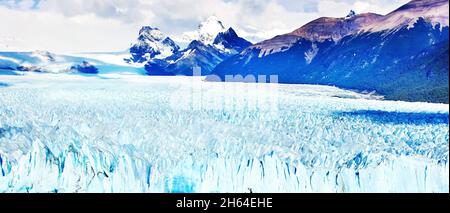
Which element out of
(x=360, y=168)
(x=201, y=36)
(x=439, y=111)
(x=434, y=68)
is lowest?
(x=360, y=168)

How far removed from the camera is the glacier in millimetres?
2518

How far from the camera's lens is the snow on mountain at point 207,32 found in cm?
268

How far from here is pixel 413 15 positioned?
2.69 metres

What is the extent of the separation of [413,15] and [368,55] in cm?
27

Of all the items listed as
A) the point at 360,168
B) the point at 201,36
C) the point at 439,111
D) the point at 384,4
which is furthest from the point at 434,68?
the point at 201,36

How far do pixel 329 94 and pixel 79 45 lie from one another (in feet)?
3.84

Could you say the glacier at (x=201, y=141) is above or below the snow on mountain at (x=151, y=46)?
below

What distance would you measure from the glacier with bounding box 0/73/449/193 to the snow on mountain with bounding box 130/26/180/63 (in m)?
0.14

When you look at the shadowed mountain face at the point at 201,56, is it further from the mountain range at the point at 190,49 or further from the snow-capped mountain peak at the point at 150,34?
the snow-capped mountain peak at the point at 150,34

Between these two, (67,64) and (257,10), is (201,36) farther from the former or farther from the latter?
(67,64)

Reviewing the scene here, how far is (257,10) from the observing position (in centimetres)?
269
